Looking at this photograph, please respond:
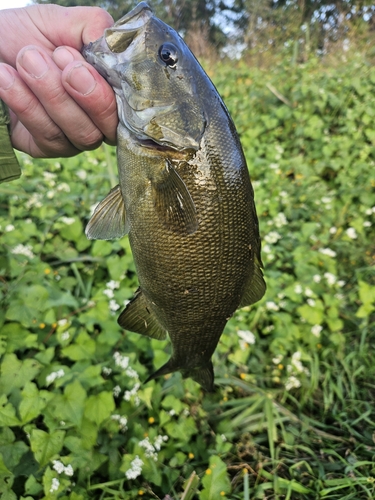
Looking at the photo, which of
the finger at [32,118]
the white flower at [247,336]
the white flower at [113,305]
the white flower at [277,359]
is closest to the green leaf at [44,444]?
the white flower at [113,305]

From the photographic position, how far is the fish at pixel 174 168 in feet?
3.75

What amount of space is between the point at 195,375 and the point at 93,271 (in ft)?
3.76

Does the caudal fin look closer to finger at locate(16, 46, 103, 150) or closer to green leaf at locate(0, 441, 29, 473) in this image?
green leaf at locate(0, 441, 29, 473)

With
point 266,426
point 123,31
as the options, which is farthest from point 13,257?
point 266,426

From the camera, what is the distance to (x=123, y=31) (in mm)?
1129

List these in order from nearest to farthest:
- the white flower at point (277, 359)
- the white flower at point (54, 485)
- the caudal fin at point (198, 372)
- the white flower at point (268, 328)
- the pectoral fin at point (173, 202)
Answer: the pectoral fin at point (173, 202), the white flower at point (54, 485), the caudal fin at point (198, 372), the white flower at point (277, 359), the white flower at point (268, 328)

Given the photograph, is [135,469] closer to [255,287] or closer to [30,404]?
[30,404]

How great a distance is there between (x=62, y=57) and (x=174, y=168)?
54cm

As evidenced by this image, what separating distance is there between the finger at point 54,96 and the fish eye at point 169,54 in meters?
0.24

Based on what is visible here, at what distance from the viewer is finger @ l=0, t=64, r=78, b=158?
1253 millimetres

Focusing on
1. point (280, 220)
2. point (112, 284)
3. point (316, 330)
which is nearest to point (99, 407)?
point (112, 284)

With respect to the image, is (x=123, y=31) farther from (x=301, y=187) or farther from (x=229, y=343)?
(x=301, y=187)

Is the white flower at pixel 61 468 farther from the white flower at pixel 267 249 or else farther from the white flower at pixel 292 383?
the white flower at pixel 267 249

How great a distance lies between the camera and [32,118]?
4.41 ft
